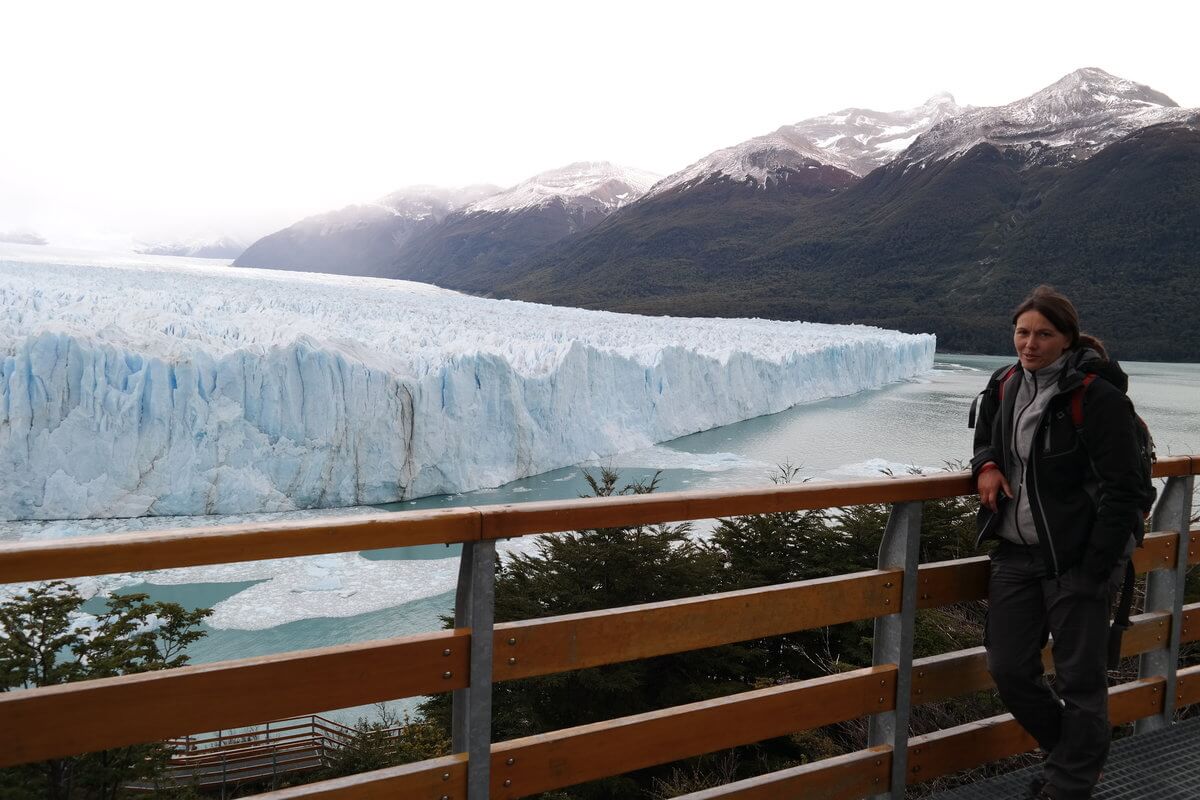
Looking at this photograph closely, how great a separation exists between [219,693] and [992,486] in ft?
5.33

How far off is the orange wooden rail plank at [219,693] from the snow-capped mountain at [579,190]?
148011 millimetres

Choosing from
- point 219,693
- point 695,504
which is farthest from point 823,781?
point 219,693

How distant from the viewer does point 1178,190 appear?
212ft

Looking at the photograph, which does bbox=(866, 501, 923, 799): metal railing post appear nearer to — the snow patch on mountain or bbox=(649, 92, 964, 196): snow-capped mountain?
bbox=(649, 92, 964, 196): snow-capped mountain

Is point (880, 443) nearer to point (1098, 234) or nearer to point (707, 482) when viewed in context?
point (707, 482)

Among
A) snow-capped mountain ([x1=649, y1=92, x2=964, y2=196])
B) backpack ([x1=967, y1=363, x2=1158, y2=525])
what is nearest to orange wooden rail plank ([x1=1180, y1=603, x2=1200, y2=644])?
backpack ([x1=967, y1=363, x2=1158, y2=525])

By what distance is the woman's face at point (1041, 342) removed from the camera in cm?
191

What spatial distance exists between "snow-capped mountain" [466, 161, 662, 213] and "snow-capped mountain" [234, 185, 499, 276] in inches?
705

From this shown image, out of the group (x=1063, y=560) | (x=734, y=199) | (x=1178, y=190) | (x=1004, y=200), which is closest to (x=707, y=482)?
(x=1063, y=560)

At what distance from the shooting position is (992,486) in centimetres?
191

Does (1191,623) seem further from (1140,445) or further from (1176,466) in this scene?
(1140,445)

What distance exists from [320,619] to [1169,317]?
179 ft

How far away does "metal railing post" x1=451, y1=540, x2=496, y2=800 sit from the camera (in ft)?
4.45

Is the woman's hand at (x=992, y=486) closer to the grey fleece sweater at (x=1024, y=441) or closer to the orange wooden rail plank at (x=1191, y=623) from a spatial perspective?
the grey fleece sweater at (x=1024, y=441)
